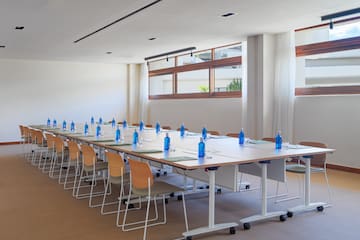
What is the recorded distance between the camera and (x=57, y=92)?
471 inches

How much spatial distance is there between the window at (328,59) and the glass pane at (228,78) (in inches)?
73.2

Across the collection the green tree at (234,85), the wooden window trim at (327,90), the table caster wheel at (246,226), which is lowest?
the table caster wheel at (246,226)

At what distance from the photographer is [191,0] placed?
501 centimetres

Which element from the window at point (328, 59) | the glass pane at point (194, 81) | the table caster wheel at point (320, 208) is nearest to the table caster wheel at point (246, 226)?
the table caster wheel at point (320, 208)

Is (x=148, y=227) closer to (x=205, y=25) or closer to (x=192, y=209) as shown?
(x=192, y=209)

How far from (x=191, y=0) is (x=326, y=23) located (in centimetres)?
303

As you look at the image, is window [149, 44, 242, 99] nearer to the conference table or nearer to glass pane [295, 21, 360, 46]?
glass pane [295, 21, 360, 46]

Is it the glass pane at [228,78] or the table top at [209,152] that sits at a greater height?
the glass pane at [228,78]

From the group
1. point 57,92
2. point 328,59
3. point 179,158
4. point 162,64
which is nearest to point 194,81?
point 162,64

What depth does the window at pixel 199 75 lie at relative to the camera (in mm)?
9219

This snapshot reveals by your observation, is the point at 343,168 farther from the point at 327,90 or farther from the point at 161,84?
the point at 161,84

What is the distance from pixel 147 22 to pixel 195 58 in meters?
4.19

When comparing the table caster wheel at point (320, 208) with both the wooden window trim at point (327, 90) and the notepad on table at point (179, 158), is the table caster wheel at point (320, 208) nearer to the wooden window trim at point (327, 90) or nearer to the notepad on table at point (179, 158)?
the notepad on table at point (179, 158)

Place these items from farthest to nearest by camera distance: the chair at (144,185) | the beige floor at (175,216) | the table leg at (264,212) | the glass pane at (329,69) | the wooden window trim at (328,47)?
the glass pane at (329,69) → the wooden window trim at (328,47) → the table leg at (264,212) → the beige floor at (175,216) → the chair at (144,185)
